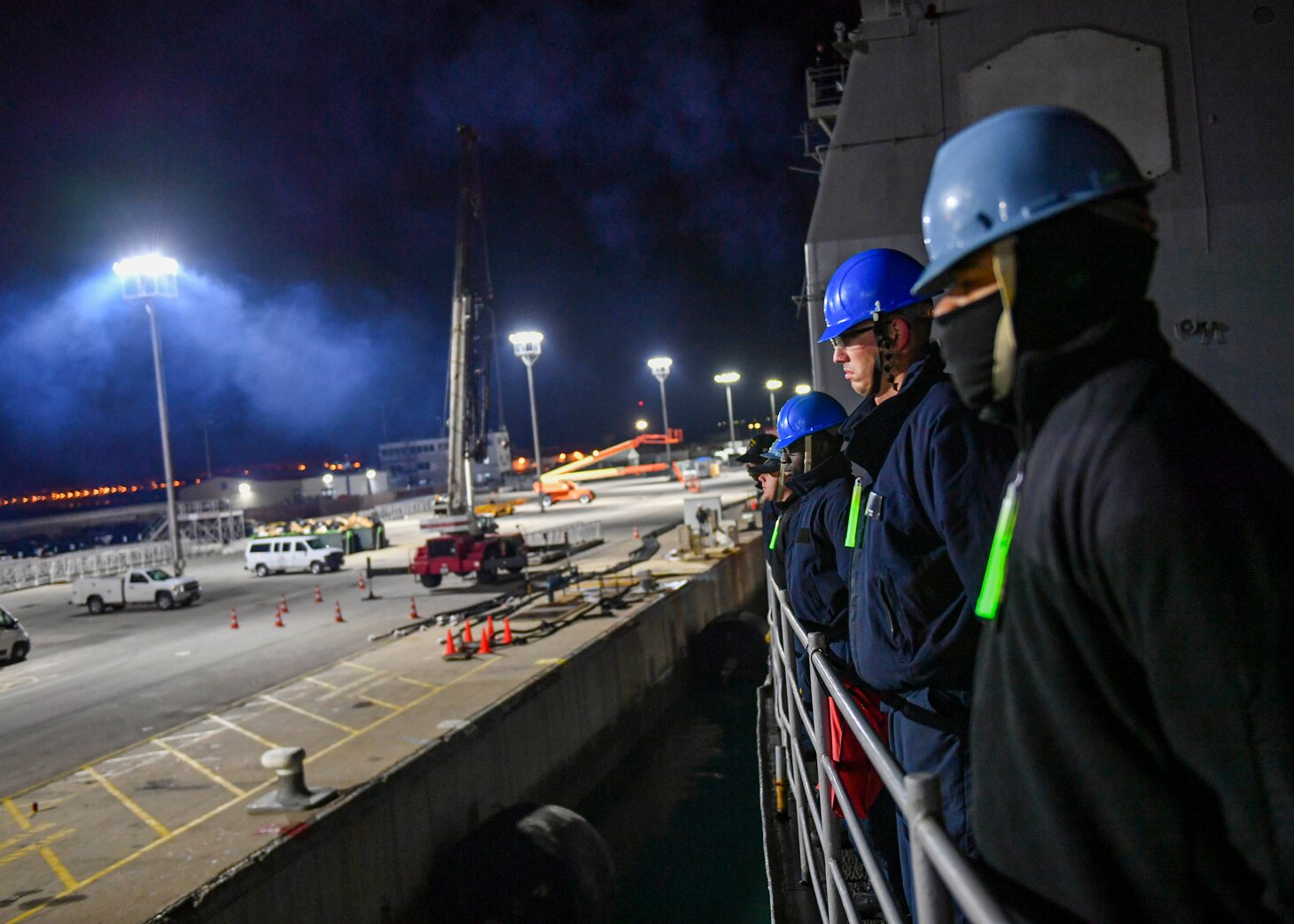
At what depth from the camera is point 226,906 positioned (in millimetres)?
6043

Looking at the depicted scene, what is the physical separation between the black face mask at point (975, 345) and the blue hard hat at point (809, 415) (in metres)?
3.86

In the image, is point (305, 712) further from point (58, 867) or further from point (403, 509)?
point (403, 509)

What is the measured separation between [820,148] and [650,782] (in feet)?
32.9

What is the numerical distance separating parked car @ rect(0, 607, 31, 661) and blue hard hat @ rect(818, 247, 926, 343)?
19931 mm

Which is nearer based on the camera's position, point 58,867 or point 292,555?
point 58,867

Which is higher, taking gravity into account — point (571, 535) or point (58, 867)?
point (571, 535)

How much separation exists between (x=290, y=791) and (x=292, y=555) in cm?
2528

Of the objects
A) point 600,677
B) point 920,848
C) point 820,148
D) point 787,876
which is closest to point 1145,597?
point 920,848

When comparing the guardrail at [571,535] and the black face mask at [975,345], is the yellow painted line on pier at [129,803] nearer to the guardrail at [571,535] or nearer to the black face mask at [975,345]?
the black face mask at [975,345]

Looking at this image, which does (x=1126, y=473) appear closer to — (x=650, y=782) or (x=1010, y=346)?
(x=1010, y=346)

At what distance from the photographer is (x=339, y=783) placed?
8055 mm

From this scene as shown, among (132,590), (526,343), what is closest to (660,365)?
(526,343)

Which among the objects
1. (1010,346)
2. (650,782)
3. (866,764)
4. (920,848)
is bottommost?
(650,782)

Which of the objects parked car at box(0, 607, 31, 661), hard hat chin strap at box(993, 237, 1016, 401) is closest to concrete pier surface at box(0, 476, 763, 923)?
hard hat chin strap at box(993, 237, 1016, 401)
